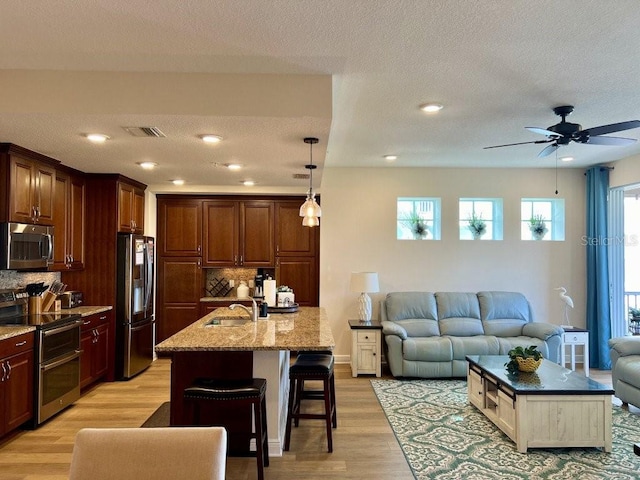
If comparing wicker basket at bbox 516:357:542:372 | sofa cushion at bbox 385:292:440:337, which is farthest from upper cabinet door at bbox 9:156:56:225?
wicker basket at bbox 516:357:542:372

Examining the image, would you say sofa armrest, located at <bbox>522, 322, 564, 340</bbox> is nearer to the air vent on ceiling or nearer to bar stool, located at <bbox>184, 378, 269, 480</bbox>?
bar stool, located at <bbox>184, 378, 269, 480</bbox>

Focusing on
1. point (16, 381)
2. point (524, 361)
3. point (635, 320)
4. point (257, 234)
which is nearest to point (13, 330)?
point (16, 381)

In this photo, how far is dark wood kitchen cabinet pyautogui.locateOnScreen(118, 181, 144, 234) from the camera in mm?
5785

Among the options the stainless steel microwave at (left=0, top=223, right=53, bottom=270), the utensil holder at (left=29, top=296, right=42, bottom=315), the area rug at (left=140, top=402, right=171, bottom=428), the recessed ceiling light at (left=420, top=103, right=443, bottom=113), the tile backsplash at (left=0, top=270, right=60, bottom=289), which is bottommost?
the area rug at (left=140, top=402, right=171, bottom=428)

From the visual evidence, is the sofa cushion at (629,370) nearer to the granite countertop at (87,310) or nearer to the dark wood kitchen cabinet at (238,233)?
the dark wood kitchen cabinet at (238,233)

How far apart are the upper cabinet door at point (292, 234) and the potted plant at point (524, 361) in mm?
3458

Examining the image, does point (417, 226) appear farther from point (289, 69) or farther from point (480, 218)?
point (289, 69)

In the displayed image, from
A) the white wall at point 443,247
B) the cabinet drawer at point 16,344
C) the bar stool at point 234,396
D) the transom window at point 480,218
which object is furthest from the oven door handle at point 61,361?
the transom window at point 480,218

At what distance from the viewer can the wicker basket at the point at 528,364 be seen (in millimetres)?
4012

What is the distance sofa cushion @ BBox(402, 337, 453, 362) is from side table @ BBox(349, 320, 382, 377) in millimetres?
380

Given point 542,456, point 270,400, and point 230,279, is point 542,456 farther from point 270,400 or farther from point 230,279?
point 230,279

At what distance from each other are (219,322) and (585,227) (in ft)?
17.6

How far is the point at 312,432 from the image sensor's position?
13.0 ft

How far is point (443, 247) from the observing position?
676 centimetres
